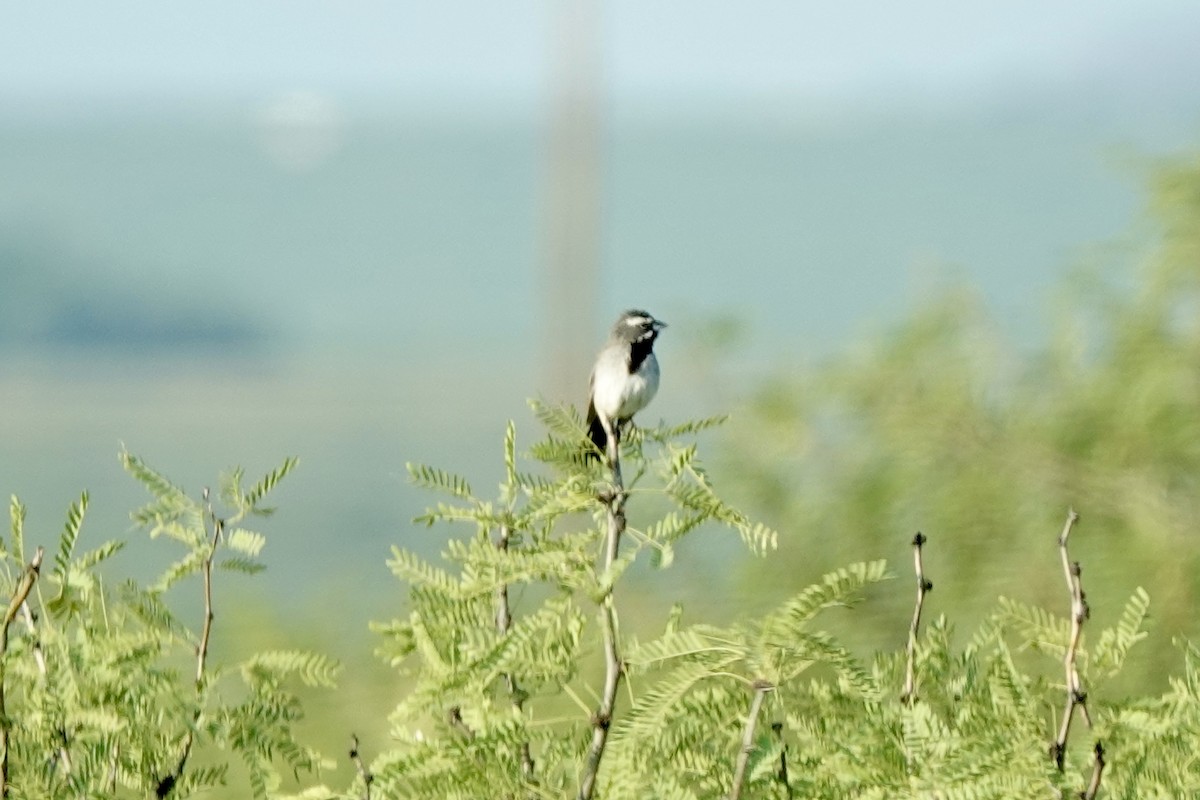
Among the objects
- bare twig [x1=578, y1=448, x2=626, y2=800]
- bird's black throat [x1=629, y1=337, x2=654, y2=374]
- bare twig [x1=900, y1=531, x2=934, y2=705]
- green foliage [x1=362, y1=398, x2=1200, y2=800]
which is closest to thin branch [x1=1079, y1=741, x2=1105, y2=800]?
green foliage [x1=362, y1=398, x2=1200, y2=800]

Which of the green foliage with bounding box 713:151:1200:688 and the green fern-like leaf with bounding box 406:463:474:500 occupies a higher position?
the green fern-like leaf with bounding box 406:463:474:500

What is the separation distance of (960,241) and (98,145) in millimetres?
92734

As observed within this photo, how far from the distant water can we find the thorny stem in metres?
0.29

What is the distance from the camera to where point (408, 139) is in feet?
391

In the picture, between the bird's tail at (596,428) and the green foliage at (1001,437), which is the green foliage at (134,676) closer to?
the bird's tail at (596,428)

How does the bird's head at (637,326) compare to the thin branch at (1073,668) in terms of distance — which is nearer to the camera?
the thin branch at (1073,668)

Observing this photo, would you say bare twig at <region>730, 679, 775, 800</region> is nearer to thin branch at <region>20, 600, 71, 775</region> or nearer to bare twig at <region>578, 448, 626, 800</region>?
bare twig at <region>578, 448, 626, 800</region>

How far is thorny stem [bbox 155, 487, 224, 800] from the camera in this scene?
2553 millimetres

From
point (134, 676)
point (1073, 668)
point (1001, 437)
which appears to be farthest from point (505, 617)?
point (1001, 437)

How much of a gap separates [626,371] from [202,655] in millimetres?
3527

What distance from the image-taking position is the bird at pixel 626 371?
5820mm

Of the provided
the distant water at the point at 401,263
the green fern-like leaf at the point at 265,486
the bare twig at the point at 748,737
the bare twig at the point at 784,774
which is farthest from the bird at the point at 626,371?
the bare twig at the point at 748,737

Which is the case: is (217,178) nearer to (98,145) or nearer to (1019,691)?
(98,145)

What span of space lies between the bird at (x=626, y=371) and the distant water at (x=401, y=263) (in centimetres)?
173
